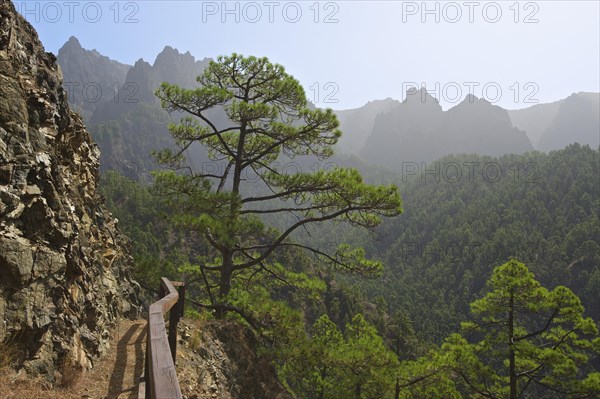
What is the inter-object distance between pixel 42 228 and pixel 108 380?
217 centimetres

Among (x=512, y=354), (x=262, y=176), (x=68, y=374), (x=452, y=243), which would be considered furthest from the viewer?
(x=452, y=243)

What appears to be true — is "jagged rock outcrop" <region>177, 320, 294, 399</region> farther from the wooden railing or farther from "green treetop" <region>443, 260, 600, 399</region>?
"green treetop" <region>443, 260, 600, 399</region>

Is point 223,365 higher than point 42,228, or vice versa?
point 42,228

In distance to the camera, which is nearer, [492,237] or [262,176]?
[262,176]

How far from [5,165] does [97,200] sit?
177 inches

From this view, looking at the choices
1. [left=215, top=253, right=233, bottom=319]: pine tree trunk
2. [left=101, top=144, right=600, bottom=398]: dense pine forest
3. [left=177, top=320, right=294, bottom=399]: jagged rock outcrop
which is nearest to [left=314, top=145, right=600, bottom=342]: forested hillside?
[left=101, top=144, right=600, bottom=398]: dense pine forest

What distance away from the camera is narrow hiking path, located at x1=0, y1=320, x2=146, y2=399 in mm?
3709

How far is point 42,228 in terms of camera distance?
4.94 m

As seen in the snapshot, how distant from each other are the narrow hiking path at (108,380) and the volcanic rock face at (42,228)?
0.22 meters

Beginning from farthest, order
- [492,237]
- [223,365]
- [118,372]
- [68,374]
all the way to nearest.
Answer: [492,237] → [223,365] → [118,372] → [68,374]

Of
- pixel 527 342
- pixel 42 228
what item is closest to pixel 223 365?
pixel 42 228

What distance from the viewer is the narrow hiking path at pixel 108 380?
3.71m

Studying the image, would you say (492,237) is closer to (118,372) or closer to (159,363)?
(118,372)

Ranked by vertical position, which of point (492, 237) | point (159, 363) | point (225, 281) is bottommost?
point (492, 237)
